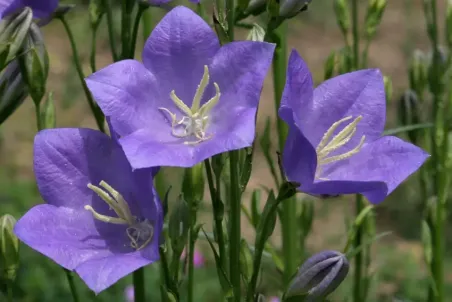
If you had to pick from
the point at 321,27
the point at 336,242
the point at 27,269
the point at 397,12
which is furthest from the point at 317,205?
the point at 397,12

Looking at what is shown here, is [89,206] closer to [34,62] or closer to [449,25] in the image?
[34,62]

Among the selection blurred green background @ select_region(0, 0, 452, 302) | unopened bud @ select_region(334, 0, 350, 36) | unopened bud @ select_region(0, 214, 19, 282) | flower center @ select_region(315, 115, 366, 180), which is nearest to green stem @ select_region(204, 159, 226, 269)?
flower center @ select_region(315, 115, 366, 180)

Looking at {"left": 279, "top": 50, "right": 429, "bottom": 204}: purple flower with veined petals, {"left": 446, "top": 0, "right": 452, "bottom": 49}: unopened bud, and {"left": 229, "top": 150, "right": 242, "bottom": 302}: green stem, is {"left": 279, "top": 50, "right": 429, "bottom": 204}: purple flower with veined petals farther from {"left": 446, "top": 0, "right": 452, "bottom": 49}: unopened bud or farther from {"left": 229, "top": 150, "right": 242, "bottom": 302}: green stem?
{"left": 446, "top": 0, "right": 452, "bottom": 49}: unopened bud

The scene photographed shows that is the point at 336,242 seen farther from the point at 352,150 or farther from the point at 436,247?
the point at 352,150

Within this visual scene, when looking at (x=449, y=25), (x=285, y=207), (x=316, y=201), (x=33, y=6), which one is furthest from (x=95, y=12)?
(x=316, y=201)

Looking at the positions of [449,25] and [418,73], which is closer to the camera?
[449,25]

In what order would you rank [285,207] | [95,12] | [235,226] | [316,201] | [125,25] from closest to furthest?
[235,226] < [125,25] < [95,12] < [285,207] < [316,201]

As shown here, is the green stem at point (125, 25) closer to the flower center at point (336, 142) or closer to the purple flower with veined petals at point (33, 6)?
the purple flower with veined petals at point (33, 6)
